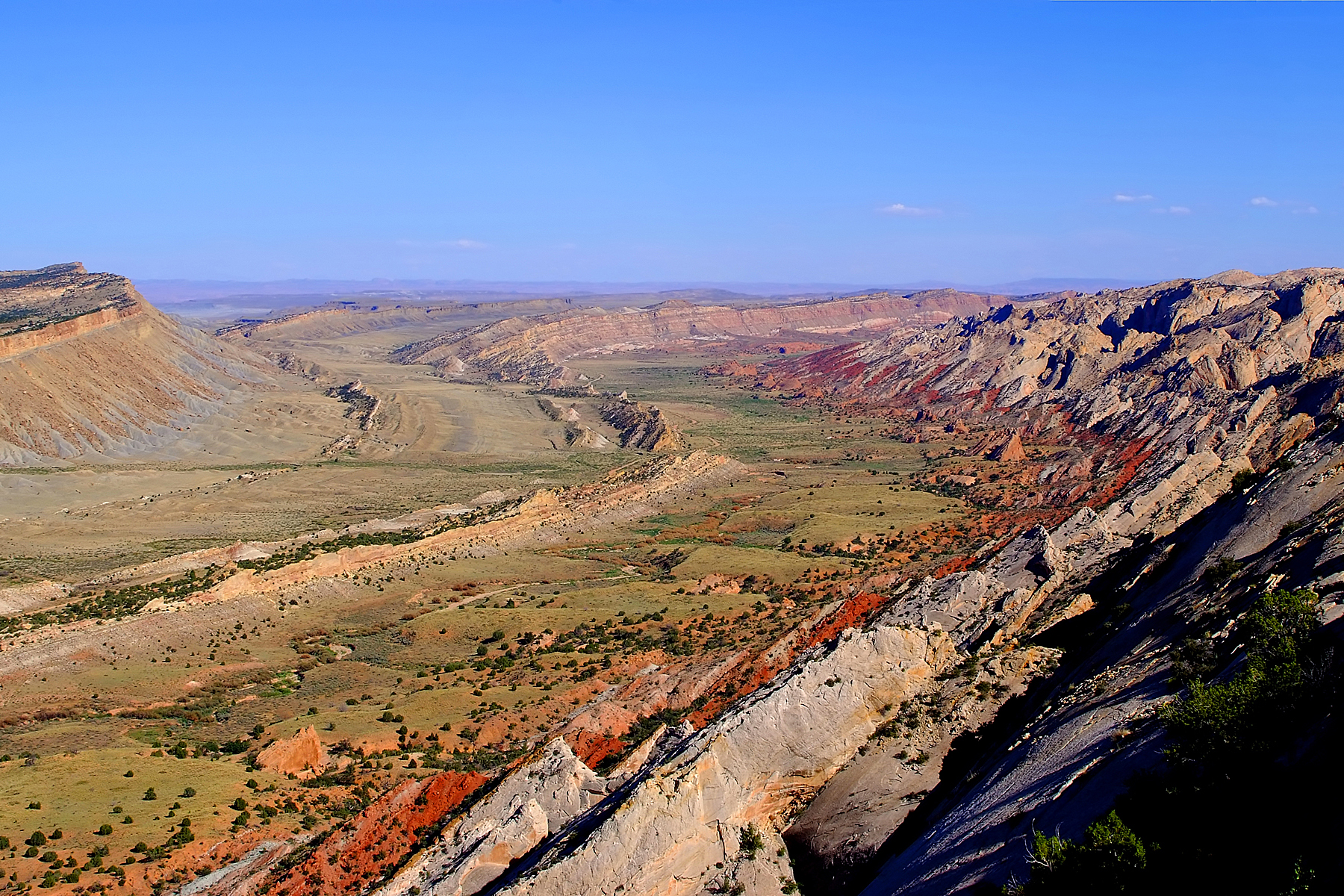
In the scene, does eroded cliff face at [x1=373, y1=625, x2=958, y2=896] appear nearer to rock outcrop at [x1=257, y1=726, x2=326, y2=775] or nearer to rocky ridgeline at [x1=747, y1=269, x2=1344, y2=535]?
rock outcrop at [x1=257, y1=726, x2=326, y2=775]

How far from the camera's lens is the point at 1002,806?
16.5 meters

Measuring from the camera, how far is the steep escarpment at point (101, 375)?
279 feet

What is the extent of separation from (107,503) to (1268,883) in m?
74.8

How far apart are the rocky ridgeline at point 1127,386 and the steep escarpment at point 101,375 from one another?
7304cm

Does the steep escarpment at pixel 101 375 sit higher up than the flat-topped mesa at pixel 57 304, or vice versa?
the flat-topped mesa at pixel 57 304

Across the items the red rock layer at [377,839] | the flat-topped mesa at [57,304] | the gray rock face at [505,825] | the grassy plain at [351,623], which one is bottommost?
the grassy plain at [351,623]

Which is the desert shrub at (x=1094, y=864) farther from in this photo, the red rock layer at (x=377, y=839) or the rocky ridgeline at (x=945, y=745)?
the red rock layer at (x=377, y=839)

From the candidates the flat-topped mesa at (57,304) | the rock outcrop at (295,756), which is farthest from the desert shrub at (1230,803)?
the flat-topped mesa at (57,304)

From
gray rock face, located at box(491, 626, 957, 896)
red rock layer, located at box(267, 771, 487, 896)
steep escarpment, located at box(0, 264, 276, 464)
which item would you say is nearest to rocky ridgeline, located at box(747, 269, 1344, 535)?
gray rock face, located at box(491, 626, 957, 896)

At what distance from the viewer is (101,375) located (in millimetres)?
98750

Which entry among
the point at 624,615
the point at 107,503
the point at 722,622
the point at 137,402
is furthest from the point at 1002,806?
the point at 137,402

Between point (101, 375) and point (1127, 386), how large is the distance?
319 ft

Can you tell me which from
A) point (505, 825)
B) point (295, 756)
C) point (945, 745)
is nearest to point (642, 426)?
point (295, 756)

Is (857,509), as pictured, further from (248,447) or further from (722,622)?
(248,447)
